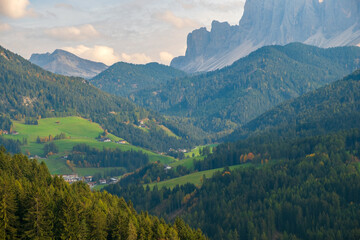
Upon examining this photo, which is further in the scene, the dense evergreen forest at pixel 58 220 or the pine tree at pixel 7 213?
the dense evergreen forest at pixel 58 220

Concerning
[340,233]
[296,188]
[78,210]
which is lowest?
[340,233]

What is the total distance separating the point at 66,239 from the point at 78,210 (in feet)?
26.0

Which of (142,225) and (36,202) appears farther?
(142,225)

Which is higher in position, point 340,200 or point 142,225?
point 142,225

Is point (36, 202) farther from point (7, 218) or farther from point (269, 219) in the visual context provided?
point (269, 219)

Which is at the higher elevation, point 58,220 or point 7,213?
point 7,213

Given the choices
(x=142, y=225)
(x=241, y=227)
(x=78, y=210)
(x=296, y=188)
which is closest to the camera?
(x=78, y=210)

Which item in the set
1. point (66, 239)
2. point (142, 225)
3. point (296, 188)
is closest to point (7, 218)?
point (66, 239)

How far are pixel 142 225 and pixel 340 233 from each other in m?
79.9

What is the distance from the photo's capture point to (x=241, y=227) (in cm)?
17062

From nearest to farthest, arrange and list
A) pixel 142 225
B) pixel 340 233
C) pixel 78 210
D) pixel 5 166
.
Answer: pixel 78 210
pixel 142 225
pixel 5 166
pixel 340 233

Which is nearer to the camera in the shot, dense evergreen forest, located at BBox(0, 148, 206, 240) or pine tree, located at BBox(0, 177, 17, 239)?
pine tree, located at BBox(0, 177, 17, 239)

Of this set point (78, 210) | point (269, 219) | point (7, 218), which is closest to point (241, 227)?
point (269, 219)

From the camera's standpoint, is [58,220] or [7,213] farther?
[58,220]
